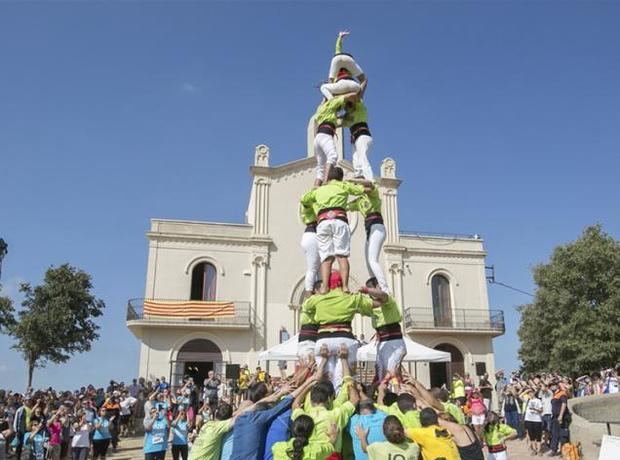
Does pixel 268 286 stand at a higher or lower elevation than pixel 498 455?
higher

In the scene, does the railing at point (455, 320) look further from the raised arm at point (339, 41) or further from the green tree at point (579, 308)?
the raised arm at point (339, 41)

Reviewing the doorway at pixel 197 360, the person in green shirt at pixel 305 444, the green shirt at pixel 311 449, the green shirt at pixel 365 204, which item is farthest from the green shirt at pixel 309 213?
the doorway at pixel 197 360

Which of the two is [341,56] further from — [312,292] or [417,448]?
[417,448]

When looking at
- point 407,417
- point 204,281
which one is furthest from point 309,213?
point 204,281

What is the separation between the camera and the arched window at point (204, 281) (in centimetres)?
2558

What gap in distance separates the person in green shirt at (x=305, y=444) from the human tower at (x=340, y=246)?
6.35 feet

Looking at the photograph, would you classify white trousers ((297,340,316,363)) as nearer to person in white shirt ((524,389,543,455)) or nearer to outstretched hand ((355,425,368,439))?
outstretched hand ((355,425,368,439))

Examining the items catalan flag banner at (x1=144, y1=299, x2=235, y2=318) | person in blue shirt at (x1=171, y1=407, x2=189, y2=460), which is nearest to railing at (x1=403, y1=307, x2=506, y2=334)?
catalan flag banner at (x1=144, y1=299, x2=235, y2=318)

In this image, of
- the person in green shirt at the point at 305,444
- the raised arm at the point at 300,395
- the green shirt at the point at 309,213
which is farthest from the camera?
the green shirt at the point at 309,213

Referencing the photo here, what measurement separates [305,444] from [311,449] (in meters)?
0.12

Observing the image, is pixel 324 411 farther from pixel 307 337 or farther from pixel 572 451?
pixel 572 451

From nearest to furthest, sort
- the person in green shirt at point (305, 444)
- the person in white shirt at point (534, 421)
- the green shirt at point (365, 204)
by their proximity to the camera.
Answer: the person in green shirt at point (305, 444), the green shirt at point (365, 204), the person in white shirt at point (534, 421)

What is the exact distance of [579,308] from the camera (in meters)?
25.9

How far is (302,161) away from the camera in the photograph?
92.0ft
